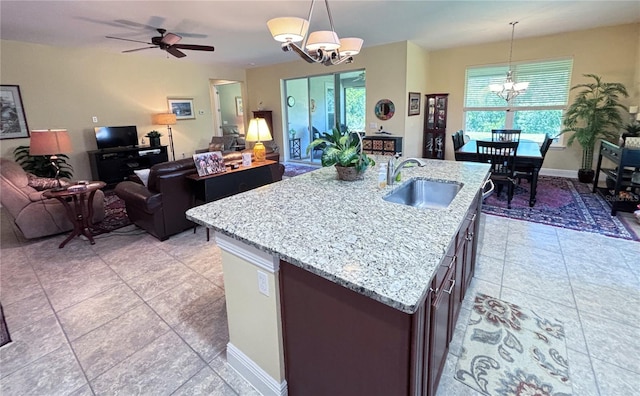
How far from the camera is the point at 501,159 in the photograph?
4.29 metres

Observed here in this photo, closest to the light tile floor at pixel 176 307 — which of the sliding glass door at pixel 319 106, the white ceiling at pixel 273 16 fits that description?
the white ceiling at pixel 273 16

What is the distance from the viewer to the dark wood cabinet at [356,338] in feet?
3.50

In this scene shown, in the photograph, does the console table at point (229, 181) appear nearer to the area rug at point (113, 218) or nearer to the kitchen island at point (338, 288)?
the area rug at point (113, 218)

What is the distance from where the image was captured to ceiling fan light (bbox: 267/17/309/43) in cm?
235

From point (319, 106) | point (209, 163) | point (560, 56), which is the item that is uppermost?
point (560, 56)

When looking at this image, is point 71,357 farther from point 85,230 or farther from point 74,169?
point 74,169

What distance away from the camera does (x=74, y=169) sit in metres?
6.07

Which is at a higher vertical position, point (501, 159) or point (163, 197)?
point (501, 159)

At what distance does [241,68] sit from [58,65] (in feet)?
13.5

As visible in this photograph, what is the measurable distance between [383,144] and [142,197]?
449 centimetres

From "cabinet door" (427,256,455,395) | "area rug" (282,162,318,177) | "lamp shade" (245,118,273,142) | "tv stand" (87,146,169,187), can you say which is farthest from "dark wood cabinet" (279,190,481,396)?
"tv stand" (87,146,169,187)

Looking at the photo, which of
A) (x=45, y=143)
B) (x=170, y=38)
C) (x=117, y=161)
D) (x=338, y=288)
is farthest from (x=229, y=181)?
(x=117, y=161)

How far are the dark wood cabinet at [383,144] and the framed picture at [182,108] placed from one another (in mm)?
4373

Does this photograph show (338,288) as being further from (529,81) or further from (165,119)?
(529,81)
